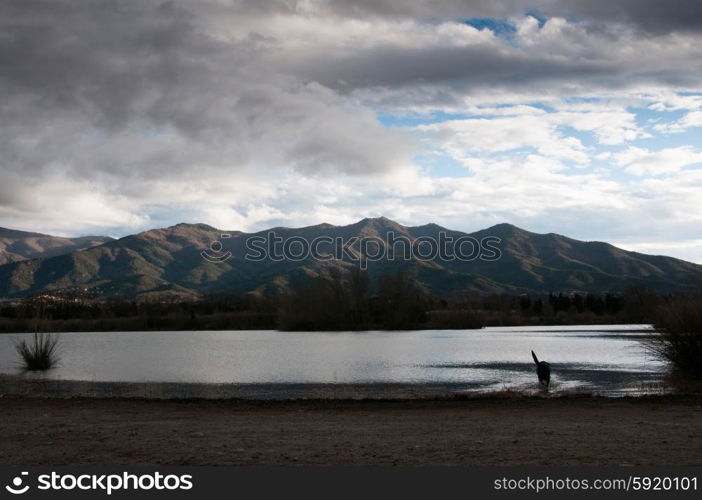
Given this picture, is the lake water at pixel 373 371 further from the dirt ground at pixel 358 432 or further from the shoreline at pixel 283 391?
the dirt ground at pixel 358 432

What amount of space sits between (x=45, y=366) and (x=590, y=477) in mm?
45157

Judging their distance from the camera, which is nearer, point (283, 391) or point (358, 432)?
point (358, 432)

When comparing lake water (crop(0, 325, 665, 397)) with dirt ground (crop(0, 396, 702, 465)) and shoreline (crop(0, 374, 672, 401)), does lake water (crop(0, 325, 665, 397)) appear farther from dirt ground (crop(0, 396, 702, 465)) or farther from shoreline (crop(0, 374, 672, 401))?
dirt ground (crop(0, 396, 702, 465))

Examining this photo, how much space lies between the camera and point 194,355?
211 ft

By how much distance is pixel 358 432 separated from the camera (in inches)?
675

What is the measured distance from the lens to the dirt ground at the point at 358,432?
1334 cm

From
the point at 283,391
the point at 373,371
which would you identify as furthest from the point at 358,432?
the point at 373,371

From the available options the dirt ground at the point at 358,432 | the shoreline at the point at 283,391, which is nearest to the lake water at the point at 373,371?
the shoreline at the point at 283,391

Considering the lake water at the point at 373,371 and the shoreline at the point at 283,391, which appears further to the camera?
the lake water at the point at 373,371

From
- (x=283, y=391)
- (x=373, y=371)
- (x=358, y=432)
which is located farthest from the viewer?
(x=373, y=371)

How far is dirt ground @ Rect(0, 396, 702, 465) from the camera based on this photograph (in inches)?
525

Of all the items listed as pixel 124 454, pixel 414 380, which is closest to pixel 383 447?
pixel 124 454

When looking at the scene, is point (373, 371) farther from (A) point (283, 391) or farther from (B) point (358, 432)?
(B) point (358, 432)

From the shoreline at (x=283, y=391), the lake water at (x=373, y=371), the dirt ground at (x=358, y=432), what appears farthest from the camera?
the lake water at (x=373, y=371)
